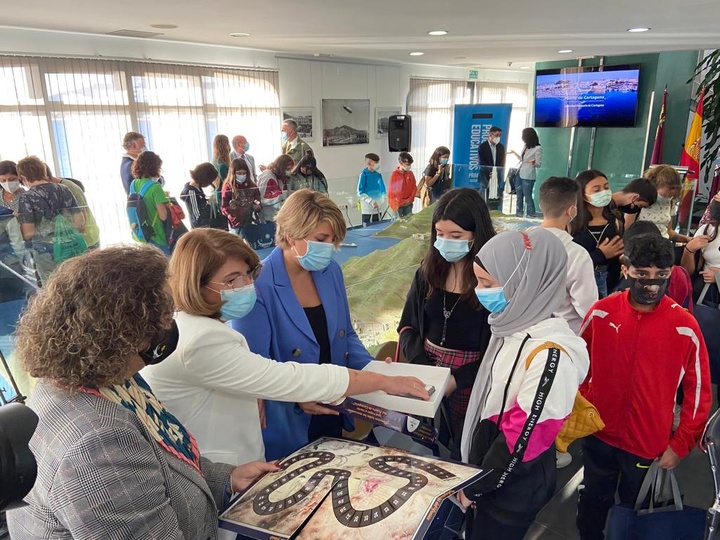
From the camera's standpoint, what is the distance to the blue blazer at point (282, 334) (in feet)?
5.68

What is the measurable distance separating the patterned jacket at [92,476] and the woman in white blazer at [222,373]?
1.25 feet

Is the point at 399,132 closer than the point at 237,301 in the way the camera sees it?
No

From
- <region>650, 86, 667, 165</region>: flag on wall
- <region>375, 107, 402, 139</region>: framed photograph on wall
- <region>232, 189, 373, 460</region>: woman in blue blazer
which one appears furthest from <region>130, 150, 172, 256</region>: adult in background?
<region>650, 86, 667, 165</region>: flag on wall

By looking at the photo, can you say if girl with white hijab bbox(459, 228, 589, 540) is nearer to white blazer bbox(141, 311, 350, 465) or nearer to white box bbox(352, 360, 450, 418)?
white box bbox(352, 360, 450, 418)

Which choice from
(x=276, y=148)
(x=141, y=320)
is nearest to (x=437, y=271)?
(x=141, y=320)

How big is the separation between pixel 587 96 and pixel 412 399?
29.8 ft

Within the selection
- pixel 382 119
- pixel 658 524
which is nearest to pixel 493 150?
pixel 382 119

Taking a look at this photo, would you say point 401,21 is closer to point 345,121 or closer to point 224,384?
point 224,384

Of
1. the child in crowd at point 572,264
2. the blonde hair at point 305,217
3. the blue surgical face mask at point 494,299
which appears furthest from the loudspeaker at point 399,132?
the blue surgical face mask at point 494,299

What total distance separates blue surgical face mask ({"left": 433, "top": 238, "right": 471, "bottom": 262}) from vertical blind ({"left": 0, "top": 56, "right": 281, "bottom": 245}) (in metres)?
6.01

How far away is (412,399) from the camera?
1.44m

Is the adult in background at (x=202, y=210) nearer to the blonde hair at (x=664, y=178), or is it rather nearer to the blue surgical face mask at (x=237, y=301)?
the blue surgical face mask at (x=237, y=301)

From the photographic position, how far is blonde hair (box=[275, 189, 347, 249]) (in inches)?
73.7

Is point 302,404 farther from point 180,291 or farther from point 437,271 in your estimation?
point 437,271
